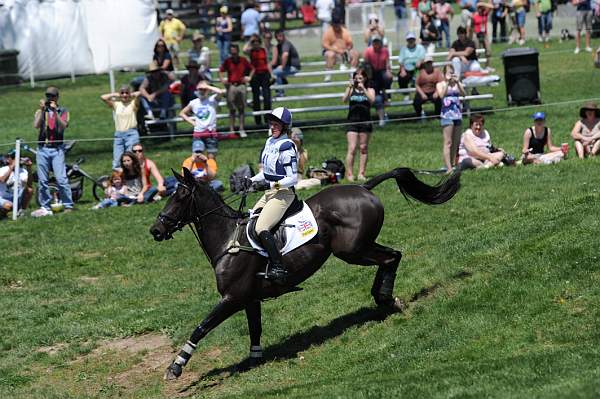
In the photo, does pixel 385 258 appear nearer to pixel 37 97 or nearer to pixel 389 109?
pixel 389 109

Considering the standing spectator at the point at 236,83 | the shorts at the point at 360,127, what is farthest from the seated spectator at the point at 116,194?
the standing spectator at the point at 236,83

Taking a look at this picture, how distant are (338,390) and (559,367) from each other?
2.18 meters

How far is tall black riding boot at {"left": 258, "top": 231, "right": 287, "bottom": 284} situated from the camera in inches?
520

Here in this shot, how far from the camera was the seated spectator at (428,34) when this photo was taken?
35500 millimetres

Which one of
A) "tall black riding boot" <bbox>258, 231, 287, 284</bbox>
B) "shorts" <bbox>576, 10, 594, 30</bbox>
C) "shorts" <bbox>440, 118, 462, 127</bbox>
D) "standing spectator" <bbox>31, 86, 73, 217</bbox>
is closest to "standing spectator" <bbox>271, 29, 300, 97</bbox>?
"shorts" <bbox>440, 118, 462, 127</bbox>

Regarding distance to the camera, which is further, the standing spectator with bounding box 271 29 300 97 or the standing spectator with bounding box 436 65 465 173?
the standing spectator with bounding box 271 29 300 97

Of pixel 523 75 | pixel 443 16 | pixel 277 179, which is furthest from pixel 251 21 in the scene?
pixel 277 179

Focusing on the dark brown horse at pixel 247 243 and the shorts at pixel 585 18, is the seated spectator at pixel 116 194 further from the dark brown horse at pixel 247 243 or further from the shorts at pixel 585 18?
the shorts at pixel 585 18

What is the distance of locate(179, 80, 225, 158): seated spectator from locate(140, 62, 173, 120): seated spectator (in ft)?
13.3

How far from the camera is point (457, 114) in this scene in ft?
74.3

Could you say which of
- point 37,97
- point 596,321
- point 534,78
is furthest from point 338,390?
point 37,97

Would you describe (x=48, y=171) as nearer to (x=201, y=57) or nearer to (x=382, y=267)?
(x=201, y=57)

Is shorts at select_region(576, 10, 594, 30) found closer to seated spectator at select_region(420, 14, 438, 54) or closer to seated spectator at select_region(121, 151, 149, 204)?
seated spectator at select_region(420, 14, 438, 54)

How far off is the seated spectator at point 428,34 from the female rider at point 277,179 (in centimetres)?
2267
